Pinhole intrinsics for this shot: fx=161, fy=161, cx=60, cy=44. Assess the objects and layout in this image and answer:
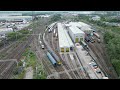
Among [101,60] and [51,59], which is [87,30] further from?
[51,59]

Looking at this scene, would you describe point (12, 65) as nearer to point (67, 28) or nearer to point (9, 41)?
point (9, 41)

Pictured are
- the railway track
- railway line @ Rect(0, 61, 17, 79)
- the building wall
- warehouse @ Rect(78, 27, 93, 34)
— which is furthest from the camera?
warehouse @ Rect(78, 27, 93, 34)

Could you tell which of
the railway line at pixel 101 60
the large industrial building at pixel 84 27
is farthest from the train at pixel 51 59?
the large industrial building at pixel 84 27

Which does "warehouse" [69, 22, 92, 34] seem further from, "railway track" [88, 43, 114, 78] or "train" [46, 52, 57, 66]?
"train" [46, 52, 57, 66]

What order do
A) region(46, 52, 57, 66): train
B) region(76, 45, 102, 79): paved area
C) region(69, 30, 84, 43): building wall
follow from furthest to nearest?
region(69, 30, 84, 43): building wall, region(46, 52, 57, 66): train, region(76, 45, 102, 79): paved area

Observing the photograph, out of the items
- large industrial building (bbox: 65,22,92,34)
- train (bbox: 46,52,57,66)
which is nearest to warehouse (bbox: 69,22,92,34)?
large industrial building (bbox: 65,22,92,34)

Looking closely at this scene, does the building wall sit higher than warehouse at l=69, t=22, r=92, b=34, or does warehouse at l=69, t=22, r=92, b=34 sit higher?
warehouse at l=69, t=22, r=92, b=34

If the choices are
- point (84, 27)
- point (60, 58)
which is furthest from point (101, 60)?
point (84, 27)

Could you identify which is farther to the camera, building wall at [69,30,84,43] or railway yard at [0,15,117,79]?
building wall at [69,30,84,43]
